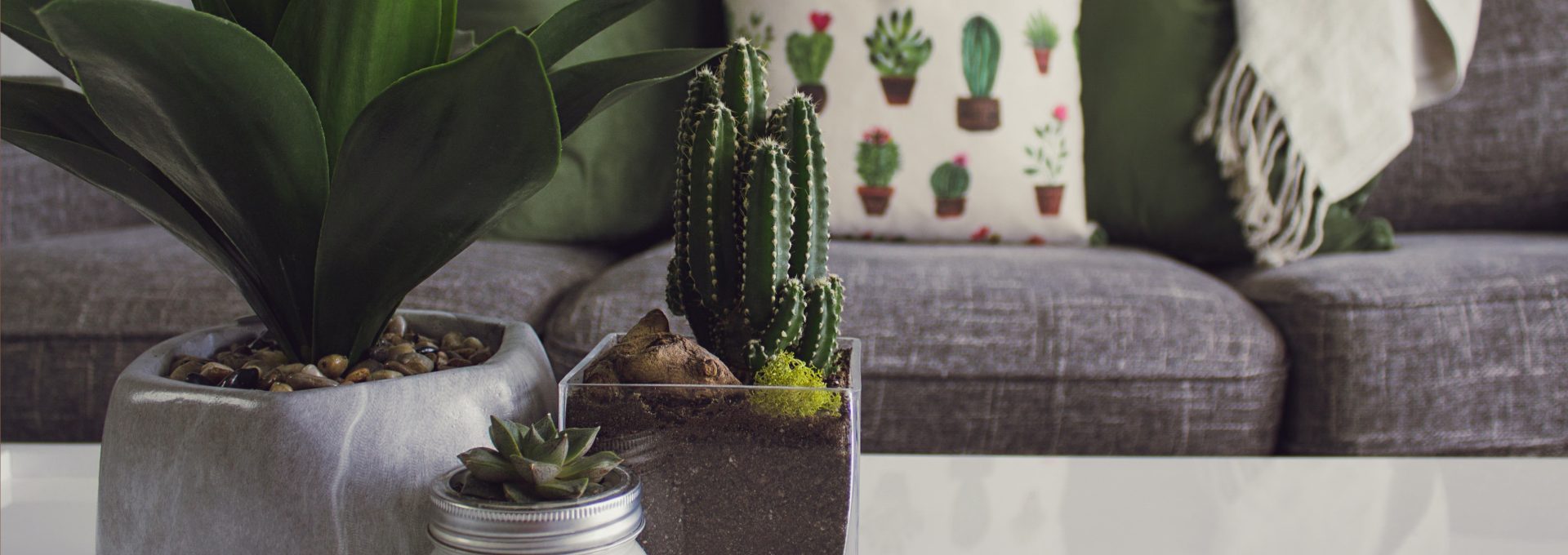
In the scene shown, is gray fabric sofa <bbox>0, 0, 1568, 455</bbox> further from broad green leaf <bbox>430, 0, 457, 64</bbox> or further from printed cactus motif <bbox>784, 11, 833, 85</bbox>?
broad green leaf <bbox>430, 0, 457, 64</bbox>

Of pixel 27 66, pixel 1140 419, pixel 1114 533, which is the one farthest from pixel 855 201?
pixel 27 66

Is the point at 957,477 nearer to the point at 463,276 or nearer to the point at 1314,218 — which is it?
the point at 463,276

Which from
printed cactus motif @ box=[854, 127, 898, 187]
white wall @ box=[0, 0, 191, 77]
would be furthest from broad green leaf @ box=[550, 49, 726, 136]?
white wall @ box=[0, 0, 191, 77]

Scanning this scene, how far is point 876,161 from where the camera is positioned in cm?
141

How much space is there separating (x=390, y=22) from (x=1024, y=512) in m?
0.44

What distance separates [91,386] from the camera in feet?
3.48

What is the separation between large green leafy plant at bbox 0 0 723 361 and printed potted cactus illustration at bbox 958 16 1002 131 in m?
0.98

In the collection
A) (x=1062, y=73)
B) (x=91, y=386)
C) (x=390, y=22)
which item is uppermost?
(x=390, y=22)

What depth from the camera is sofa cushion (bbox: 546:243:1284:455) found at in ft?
3.42

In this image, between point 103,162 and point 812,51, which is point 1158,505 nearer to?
point 103,162

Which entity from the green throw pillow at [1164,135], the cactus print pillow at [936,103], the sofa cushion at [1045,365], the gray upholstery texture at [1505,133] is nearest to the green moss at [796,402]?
the sofa cushion at [1045,365]

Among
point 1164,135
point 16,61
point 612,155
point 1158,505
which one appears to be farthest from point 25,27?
point 16,61

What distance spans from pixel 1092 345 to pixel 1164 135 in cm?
50

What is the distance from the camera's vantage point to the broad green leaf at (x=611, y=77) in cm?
42
